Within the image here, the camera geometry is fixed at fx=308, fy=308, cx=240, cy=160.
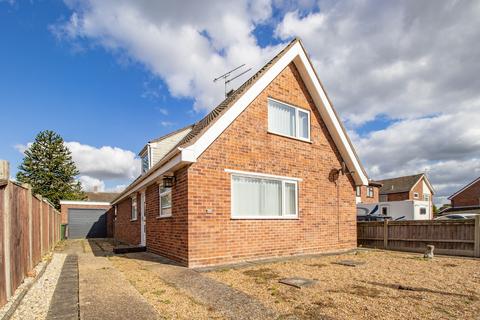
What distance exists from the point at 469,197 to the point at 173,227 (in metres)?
40.4

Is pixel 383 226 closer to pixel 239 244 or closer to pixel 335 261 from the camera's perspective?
pixel 335 261

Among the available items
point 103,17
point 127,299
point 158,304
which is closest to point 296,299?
point 158,304

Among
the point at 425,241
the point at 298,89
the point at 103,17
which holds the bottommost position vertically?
the point at 425,241

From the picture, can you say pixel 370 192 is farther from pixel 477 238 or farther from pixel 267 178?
pixel 267 178

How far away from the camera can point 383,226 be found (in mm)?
13609

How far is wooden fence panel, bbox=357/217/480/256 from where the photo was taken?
10.9 m

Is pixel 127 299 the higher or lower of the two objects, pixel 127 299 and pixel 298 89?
the lower

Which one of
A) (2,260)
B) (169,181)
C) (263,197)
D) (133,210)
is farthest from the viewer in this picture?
(133,210)

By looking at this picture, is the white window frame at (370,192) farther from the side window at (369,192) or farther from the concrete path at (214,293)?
the concrete path at (214,293)

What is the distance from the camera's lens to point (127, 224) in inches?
687

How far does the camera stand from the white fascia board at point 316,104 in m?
8.59

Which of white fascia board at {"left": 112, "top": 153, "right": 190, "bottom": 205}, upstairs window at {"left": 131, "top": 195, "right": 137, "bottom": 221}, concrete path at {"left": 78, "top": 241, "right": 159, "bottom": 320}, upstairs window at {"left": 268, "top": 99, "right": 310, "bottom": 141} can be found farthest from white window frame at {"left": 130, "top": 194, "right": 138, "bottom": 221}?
upstairs window at {"left": 268, "top": 99, "right": 310, "bottom": 141}

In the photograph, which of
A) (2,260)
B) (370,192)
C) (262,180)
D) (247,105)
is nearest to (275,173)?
(262,180)

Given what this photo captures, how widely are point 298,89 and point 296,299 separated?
318 inches
